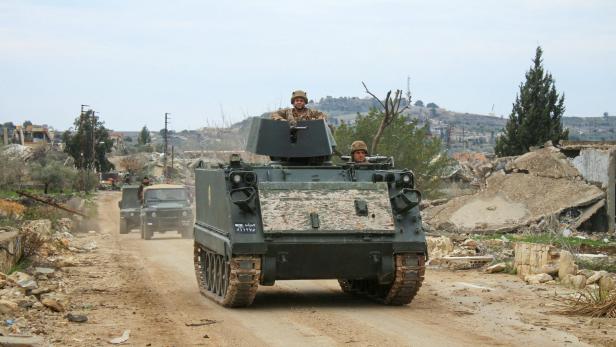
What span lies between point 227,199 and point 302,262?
47.0 inches

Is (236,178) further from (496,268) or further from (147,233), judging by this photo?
(147,233)

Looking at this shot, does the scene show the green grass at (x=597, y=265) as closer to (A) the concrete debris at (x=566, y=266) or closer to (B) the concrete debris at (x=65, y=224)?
(A) the concrete debris at (x=566, y=266)

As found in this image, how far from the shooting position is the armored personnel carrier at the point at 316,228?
488 inches

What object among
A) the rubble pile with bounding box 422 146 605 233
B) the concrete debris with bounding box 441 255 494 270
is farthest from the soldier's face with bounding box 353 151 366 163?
the rubble pile with bounding box 422 146 605 233

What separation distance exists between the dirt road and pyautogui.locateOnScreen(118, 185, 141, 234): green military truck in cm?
1720

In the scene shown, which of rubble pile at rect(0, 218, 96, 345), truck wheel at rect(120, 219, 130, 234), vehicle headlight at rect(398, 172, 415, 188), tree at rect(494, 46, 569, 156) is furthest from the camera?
tree at rect(494, 46, 569, 156)

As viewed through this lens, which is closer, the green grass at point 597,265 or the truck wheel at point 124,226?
the green grass at point 597,265

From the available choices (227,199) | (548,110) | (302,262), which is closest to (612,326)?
(302,262)

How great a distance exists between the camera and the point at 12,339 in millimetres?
9141

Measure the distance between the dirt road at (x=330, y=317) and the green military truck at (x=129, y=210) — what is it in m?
17.2

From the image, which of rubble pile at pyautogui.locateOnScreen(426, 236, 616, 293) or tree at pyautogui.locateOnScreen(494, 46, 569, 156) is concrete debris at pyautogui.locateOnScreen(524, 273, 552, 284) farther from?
tree at pyautogui.locateOnScreen(494, 46, 569, 156)

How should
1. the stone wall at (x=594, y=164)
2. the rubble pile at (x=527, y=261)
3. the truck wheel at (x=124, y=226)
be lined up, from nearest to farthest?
the rubble pile at (x=527, y=261) < the stone wall at (x=594, y=164) < the truck wheel at (x=124, y=226)

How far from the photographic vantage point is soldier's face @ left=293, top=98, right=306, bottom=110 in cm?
1498

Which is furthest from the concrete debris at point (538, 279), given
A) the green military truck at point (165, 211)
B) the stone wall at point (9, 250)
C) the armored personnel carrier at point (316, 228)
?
the green military truck at point (165, 211)
